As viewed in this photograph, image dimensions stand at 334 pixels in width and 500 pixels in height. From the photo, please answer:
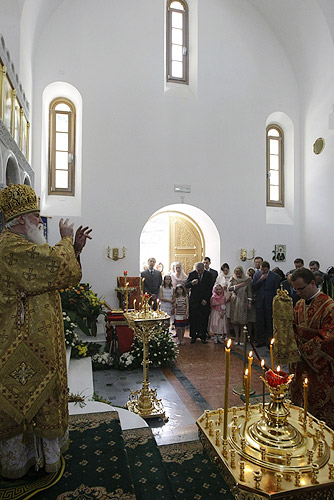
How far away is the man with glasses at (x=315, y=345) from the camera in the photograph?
279 centimetres

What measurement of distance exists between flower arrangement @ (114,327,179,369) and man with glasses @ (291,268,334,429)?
318 centimetres

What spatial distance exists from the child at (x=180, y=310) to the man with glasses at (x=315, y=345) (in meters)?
4.26

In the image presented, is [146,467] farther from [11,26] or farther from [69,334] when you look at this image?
[11,26]

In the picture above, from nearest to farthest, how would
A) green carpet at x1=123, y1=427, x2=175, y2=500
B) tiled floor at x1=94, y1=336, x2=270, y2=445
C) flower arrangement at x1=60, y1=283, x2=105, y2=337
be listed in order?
green carpet at x1=123, y1=427, x2=175, y2=500 → tiled floor at x1=94, y1=336, x2=270, y2=445 → flower arrangement at x1=60, y1=283, x2=105, y2=337

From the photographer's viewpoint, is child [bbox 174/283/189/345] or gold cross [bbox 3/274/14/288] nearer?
gold cross [bbox 3/274/14/288]

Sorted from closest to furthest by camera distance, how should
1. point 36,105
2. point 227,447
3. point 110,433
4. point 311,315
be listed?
point 227,447 → point 110,433 → point 311,315 → point 36,105

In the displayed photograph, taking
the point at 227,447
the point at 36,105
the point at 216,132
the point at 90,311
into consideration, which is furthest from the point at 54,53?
the point at 227,447

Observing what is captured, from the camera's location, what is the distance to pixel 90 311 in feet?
21.8

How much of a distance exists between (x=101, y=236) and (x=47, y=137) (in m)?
2.79

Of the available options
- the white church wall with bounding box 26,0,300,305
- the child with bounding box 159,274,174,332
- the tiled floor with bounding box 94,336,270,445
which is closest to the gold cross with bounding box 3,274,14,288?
the tiled floor with bounding box 94,336,270,445

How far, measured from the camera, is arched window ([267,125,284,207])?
34.3 feet

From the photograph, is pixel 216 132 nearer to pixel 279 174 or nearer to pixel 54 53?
pixel 279 174

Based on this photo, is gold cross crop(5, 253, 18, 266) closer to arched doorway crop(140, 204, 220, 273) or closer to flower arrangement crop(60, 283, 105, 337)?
flower arrangement crop(60, 283, 105, 337)

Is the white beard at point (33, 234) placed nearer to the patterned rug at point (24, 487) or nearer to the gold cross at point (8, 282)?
the gold cross at point (8, 282)
